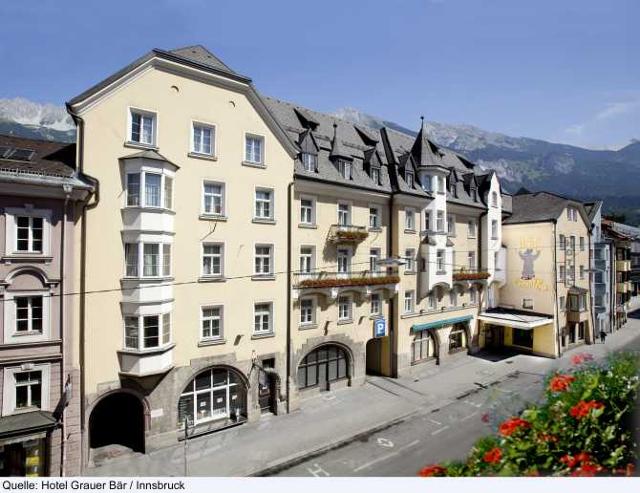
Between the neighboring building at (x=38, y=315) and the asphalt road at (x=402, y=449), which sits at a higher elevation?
the neighboring building at (x=38, y=315)

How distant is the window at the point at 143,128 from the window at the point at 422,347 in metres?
16.3

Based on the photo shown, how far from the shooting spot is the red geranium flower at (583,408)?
3320 millimetres

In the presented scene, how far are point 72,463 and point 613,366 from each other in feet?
45.2

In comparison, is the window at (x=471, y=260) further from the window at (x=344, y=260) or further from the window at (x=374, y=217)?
the window at (x=344, y=260)

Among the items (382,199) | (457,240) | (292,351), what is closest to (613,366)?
(292,351)

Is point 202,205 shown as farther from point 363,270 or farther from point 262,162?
point 363,270

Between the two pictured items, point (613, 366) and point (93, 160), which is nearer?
point (613, 366)

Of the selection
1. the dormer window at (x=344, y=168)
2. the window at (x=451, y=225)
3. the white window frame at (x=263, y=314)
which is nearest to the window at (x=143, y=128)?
the white window frame at (x=263, y=314)

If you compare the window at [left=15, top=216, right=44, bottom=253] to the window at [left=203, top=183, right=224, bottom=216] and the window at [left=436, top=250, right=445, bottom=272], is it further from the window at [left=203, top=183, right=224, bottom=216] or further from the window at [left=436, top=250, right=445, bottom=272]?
the window at [left=436, top=250, right=445, bottom=272]

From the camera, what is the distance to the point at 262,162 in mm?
14586

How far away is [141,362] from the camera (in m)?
Answer: 11.5

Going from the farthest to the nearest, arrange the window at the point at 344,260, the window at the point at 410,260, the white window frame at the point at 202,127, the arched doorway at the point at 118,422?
the window at the point at 410,260, the window at the point at 344,260, the white window frame at the point at 202,127, the arched doorway at the point at 118,422

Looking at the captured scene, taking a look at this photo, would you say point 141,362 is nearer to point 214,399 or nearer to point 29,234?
point 214,399

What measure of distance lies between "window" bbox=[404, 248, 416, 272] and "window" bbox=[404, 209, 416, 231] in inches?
47.9
